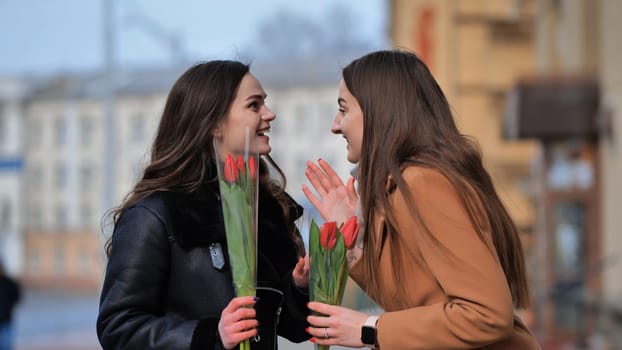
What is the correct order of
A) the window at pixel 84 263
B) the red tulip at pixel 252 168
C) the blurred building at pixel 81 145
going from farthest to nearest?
the blurred building at pixel 81 145, the window at pixel 84 263, the red tulip at pixel 252 168

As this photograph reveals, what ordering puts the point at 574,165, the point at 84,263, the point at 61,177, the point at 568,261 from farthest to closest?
the point at 61,177
the point at 84,263
the point at 574,165
the point at 568,261

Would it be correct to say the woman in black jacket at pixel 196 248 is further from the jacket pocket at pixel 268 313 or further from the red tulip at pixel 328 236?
the red tulip at pixel 328 236

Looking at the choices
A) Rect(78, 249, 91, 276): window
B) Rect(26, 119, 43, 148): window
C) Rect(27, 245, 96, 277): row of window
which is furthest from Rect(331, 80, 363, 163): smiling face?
Rect(26, 119, 43, 148): window

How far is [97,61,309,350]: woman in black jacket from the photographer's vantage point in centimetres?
318

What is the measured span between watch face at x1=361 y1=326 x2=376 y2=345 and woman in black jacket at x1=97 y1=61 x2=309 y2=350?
0.98 ft

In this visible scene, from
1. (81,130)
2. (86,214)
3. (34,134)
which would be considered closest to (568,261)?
(86,214)

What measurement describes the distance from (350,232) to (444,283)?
1.02 feet

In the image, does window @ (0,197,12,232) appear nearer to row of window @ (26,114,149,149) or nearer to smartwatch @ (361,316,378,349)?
row of window @ (26,114,149,149)

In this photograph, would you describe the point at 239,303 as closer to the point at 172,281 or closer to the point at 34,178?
the point at 172,281

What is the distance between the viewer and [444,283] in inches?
113

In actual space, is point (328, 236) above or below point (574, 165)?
above

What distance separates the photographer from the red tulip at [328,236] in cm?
303

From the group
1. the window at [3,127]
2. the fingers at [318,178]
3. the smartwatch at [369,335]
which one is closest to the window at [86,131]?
the window at [3,127]

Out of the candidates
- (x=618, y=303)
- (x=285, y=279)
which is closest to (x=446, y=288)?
(x=285, y=279)
